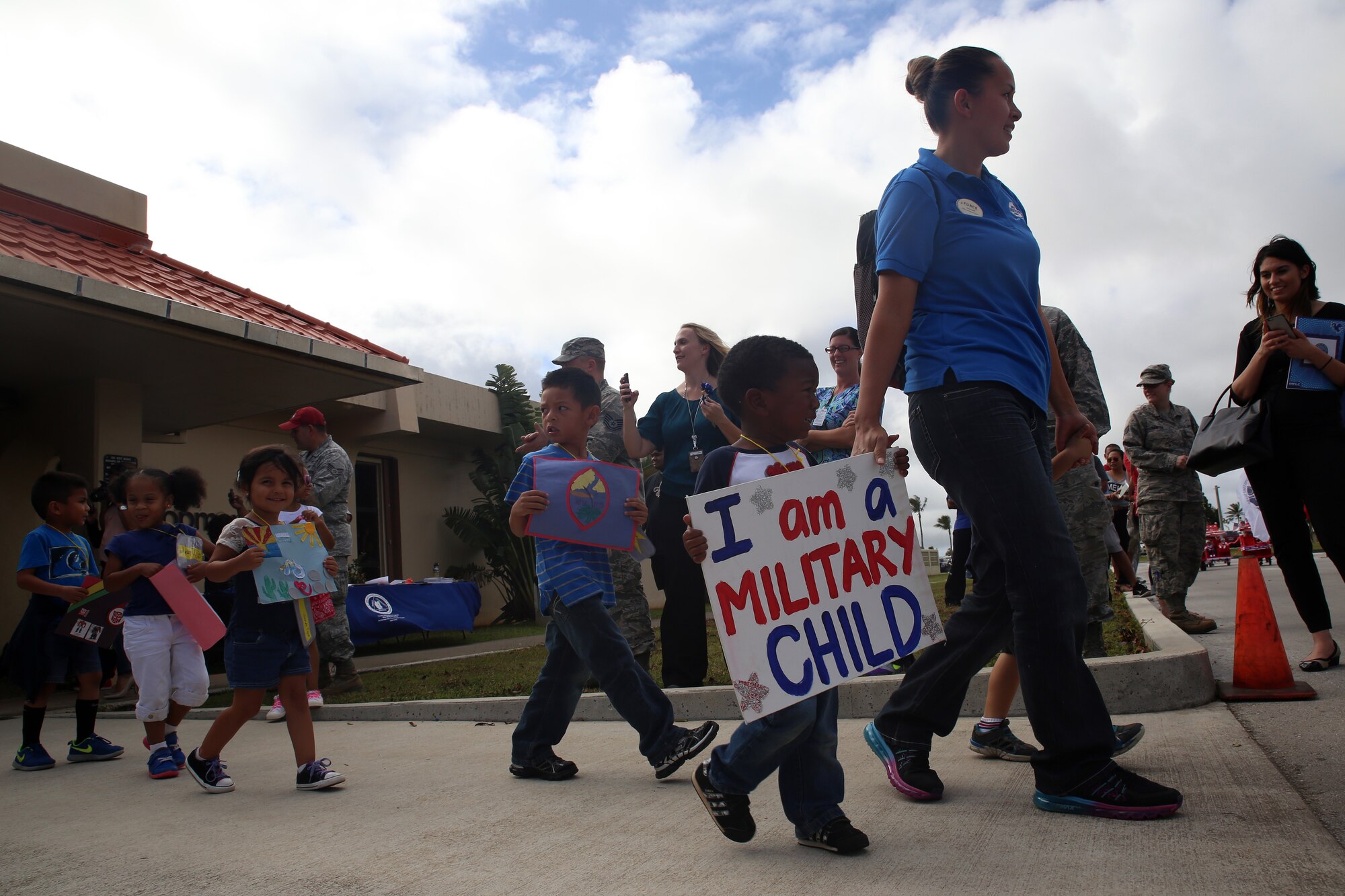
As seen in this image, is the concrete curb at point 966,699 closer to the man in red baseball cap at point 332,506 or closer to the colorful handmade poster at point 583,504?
the man in red baseball cap at point 332,506

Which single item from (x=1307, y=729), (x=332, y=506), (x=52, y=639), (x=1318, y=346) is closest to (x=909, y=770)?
(x=1307, y=729)

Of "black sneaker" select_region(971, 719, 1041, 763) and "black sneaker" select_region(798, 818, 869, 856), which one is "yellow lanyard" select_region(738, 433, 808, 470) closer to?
"black sneaker" select_region(798, 818, 869, 856)

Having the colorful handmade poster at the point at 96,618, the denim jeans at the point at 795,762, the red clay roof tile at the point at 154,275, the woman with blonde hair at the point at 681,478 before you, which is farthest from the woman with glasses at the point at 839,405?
the red clay roof tile at the point at 154,275

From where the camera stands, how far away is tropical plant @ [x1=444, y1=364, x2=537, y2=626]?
17641 mm

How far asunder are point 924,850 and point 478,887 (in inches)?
41.4

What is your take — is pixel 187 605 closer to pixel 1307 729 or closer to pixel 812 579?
pixel 812 579

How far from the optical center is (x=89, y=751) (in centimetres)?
453

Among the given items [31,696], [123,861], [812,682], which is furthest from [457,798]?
[31,696]

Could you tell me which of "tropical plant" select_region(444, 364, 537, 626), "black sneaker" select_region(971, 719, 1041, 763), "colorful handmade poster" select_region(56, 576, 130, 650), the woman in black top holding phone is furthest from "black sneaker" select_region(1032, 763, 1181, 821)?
"tropical plant" select_region(444, 364, 537, 626)

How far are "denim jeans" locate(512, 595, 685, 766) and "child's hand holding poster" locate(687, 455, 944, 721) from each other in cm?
97

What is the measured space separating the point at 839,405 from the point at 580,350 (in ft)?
4.53

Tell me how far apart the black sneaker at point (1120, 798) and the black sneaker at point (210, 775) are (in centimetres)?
301

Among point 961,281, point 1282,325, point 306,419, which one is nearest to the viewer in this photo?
point 961,281

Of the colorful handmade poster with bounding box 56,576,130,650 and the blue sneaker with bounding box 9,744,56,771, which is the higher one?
the colorful handmade poster with bounding box 56,576,130,650
